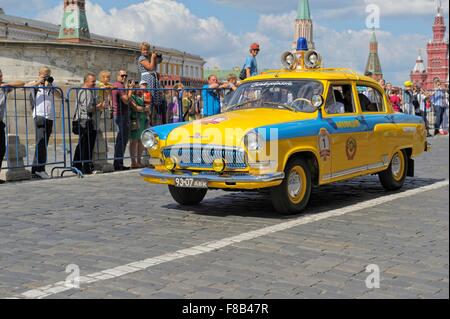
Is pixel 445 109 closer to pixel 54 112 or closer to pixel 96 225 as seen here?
pixel 54 112

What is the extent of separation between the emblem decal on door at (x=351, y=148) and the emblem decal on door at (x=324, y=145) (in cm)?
50

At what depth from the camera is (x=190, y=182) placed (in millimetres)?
8195

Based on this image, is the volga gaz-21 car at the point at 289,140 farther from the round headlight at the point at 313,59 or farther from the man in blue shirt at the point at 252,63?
the man in blue shirt at the point at 252,63

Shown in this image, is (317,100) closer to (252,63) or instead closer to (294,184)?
(294,184)

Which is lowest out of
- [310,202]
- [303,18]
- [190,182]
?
[310,202]

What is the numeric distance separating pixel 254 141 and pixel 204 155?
2.32ft

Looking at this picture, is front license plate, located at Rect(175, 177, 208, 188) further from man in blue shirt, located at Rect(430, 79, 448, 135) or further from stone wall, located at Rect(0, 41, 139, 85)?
man in blue shirt, located at Rect(430, 79, 448, 135)

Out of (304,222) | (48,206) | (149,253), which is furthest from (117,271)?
(48,206)

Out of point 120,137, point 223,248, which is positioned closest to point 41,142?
point 120,137

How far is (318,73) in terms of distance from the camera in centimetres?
951

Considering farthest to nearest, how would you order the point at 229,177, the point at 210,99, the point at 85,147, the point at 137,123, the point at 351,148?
the point at 210,99
the point at 137,123
the point at 85,147
the point at 351,148
the point at 229,177

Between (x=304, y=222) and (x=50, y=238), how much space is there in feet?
9.12

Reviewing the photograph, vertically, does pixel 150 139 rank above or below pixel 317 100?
below

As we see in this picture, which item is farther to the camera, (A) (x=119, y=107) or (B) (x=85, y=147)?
(A) (x=119, y=107)
